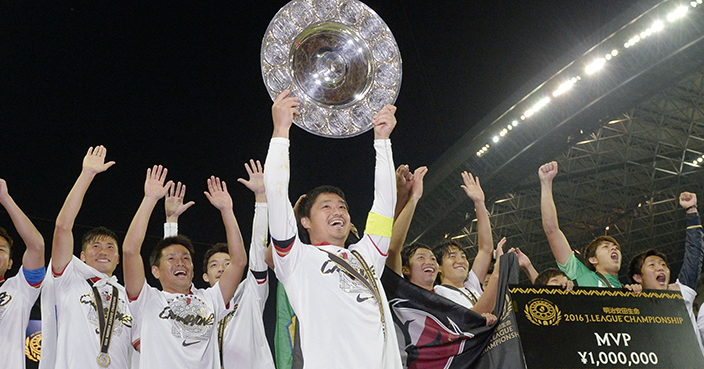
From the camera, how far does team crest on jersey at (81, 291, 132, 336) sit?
4.19 meters

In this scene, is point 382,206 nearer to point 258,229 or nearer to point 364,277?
point 364,277

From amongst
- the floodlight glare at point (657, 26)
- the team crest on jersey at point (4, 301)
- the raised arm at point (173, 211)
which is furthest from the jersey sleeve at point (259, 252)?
the floodlight glare at point (657, 26)

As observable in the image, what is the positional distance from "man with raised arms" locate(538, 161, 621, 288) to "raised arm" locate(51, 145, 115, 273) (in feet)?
11.8

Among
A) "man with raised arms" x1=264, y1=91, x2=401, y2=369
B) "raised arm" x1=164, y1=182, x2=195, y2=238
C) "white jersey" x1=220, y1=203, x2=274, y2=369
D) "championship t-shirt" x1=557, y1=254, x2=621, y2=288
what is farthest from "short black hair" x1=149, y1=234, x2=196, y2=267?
"championship t-shirt" x1=557, y1=254, x2=621, y2=288

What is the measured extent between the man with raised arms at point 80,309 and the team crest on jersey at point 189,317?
376 mm

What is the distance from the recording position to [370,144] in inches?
460

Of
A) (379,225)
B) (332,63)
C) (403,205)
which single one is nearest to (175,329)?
(379,225)

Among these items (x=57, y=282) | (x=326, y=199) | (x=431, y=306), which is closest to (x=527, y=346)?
(x=431, y=306)

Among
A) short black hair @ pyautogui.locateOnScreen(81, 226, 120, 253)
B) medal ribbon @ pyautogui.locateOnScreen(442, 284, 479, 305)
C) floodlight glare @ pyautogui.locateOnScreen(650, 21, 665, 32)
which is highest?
floodlight glare @ pyautogui.locateOnScreen(650, 21, 665, 32)

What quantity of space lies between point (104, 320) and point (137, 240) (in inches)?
25.0

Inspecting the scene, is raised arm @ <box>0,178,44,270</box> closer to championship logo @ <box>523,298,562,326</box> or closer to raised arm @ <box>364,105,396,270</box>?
raised arm @ <box>364,105,396,270</box>

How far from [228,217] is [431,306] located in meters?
1.68

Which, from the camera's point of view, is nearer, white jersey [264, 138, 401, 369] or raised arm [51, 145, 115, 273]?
white jersey [264, 138, 401, 369]

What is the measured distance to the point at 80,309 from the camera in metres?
4.17
